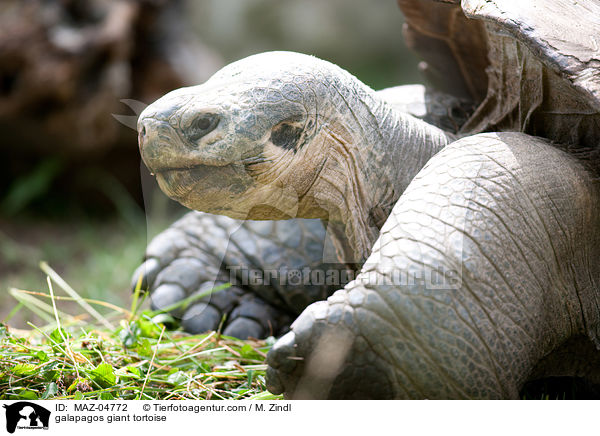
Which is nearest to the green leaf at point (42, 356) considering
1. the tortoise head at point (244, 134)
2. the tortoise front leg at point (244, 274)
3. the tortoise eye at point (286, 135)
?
the tortoise head at point (244, 134)

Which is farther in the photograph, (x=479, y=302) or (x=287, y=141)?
(x=287, y=141)

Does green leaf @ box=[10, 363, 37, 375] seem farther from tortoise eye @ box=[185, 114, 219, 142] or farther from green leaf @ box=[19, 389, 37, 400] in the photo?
tortoise eye @ box=[185, 114, 219, 142]

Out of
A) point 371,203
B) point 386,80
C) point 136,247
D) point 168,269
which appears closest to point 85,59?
point 136,247

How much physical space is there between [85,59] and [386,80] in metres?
5.50

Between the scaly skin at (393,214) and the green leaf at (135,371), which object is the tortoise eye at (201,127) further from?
the green leaf at (135,371)

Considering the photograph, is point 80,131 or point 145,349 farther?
point 80,131

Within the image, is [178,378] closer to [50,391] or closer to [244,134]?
[50,391]

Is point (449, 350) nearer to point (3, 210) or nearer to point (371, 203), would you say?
point (371, 203)


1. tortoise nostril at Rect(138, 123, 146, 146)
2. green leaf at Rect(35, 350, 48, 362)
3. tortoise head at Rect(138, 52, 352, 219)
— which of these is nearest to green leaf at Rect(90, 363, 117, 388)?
green leaf at Rect(35, 350, 48, 362)

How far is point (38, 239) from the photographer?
15.1ft

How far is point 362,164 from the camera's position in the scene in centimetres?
169

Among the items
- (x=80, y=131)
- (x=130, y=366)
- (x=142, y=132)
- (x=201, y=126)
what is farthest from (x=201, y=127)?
(x=80, y=131)

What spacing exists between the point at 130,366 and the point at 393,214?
0.83m

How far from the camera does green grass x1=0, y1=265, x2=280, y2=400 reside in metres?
1.60
